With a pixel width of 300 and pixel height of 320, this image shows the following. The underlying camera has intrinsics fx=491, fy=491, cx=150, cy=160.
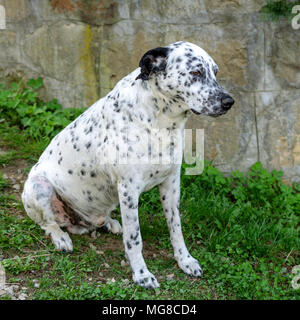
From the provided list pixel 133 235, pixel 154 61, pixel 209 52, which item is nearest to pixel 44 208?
pixel 133 235

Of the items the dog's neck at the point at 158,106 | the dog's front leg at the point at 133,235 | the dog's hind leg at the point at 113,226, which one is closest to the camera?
the dog's neck at the point at 158,106

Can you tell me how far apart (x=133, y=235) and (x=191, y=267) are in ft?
1.94

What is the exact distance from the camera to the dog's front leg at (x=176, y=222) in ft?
12.7

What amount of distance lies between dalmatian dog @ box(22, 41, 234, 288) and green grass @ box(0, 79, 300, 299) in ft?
0.51

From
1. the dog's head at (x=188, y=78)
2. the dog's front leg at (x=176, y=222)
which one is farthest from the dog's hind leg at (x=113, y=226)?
the dog's head at (x=188, y=78)

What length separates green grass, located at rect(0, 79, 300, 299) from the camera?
373 cm

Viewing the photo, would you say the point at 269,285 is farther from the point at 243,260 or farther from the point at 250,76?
the point at 250,76

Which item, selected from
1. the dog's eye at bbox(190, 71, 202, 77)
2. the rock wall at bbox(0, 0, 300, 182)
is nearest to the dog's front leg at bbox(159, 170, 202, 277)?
the dog's eye at bbox(190, 71, 202, 77)

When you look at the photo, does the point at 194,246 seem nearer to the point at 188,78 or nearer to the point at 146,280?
the point at 146,280

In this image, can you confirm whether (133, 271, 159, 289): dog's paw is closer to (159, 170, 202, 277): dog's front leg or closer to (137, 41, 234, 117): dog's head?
(159, 170, 202, 277): dog's front leg

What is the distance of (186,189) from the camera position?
16.2 ft

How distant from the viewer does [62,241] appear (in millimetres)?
4137

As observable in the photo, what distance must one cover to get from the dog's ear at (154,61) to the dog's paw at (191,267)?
1569 millimetres

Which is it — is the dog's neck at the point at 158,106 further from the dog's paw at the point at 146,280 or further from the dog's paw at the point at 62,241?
the dog's paw at the point at 62,241
